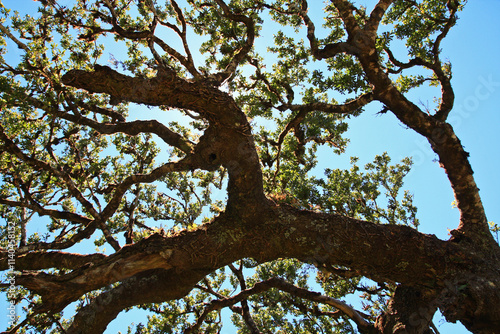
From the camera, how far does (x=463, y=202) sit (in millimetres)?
5684

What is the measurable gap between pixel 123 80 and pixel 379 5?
236 inches

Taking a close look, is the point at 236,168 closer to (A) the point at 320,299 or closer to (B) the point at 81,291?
(B) the point at 81,291

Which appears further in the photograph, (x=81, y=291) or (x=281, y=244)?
(x=281, y=244)

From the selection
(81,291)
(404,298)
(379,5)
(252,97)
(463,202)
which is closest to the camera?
(81,291)

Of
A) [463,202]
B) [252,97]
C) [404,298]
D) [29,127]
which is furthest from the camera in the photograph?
[252,97]

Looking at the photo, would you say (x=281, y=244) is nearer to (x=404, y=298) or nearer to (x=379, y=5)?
(x=404, y=298)

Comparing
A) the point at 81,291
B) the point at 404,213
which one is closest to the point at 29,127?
the point at 81,291

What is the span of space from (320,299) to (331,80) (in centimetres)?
576

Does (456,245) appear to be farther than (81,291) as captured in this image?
Yes

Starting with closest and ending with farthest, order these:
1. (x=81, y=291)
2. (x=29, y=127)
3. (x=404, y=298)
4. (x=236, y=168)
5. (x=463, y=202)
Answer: (x=81, y=291)
(x=236, y=168)
(x=404, y=298)
(x=463, y=202)
(x=29, y=127)

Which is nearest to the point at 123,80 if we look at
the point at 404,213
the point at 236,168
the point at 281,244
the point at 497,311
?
the point at 236,168

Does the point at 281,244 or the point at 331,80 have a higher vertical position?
the point at 331,80

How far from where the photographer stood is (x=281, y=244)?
4441mm

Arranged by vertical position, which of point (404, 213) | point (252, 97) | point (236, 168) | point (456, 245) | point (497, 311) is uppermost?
point (252, 97)
